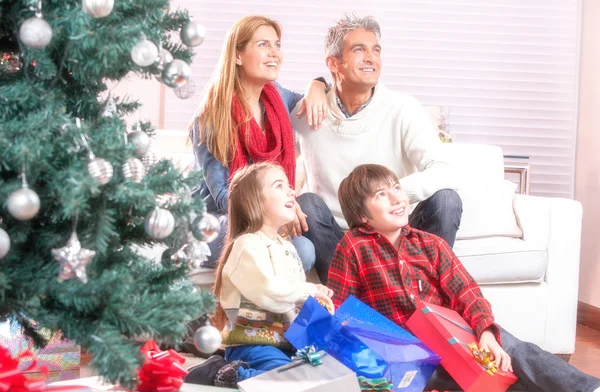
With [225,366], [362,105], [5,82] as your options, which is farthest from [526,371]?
[5,82]

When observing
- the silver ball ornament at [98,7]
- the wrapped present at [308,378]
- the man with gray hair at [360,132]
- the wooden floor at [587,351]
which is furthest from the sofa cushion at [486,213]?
the silver ball ornament at [98,7]

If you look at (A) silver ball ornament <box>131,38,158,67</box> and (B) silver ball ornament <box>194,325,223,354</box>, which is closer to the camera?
(A) silver ball ornament <box>131,38,158,67</box>

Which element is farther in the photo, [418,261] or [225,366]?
[418,261]

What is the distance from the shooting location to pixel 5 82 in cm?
122

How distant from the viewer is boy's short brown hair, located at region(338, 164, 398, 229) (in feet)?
7.30

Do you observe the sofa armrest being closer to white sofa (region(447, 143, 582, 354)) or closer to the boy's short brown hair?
white sofa (region(447, 143, 582, 354))

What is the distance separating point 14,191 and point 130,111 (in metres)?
0.31

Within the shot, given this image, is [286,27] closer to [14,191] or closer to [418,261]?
[418,261]

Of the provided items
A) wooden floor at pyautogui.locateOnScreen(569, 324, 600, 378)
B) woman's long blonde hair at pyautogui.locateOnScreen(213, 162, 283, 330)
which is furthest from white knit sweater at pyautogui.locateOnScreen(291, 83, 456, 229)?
wooden floor at pyautogui.locateOnScreen(569, 324, 600, 378)

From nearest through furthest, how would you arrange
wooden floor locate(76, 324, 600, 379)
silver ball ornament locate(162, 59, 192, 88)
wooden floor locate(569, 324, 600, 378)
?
silver ball ornament locate(162, 59, 192, 88) < wooden floor locate(76, 324, 600, 379) < wooden floor locate(569, 324, 600, 378)

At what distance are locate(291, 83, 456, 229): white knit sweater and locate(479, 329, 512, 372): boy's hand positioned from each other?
2.32 ft

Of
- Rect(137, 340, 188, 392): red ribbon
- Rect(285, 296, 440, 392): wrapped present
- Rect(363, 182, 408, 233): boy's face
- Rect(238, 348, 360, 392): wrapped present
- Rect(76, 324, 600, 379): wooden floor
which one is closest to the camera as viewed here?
Rect(137, 340, 188, 392): red ribbon

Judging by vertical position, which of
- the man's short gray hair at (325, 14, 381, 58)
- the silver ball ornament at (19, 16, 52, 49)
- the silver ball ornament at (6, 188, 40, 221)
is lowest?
the silver ball ornament at (6, 188, 40, 221)

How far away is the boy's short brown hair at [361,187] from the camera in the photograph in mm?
2227
